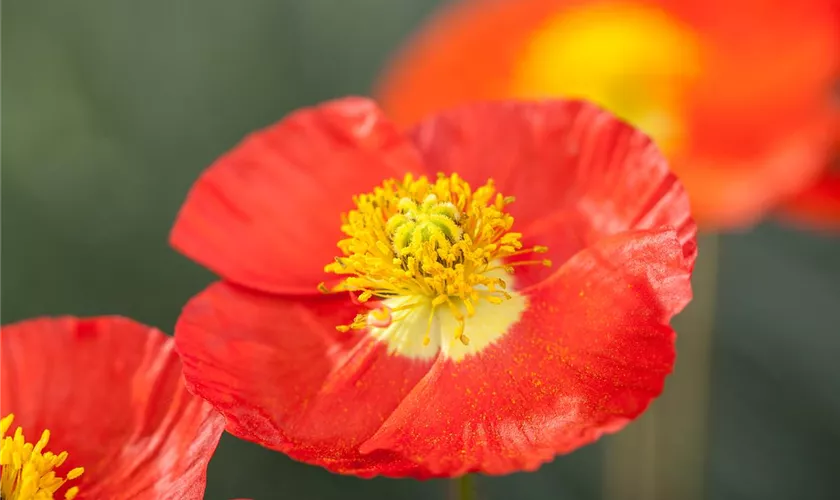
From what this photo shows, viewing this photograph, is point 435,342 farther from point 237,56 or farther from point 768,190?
point 237,56

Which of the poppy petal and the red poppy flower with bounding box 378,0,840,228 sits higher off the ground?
the red poppy flower with bounding box 378,0,840,228

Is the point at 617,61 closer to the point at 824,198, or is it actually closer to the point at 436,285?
the point at 824,198

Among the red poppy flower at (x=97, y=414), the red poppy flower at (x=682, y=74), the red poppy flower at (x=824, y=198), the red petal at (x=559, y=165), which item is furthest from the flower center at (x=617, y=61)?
the red poppy flower at (x=97, y=414)

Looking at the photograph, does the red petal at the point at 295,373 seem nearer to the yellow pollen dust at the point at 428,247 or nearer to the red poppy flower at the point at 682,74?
the yellow pollen dust at the point at 428,247

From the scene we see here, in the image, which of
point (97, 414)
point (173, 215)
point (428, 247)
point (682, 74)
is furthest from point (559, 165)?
point (173, 215)

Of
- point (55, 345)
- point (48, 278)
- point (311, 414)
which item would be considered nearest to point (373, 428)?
point (311, 414)

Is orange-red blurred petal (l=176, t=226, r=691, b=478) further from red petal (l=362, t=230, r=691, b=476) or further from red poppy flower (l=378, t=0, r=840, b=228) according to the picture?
red poppy flower (l=378, t=0, r=840, b=228)

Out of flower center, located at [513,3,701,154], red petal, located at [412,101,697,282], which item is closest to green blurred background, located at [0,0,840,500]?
flower center, located at [513,3,701,154]
